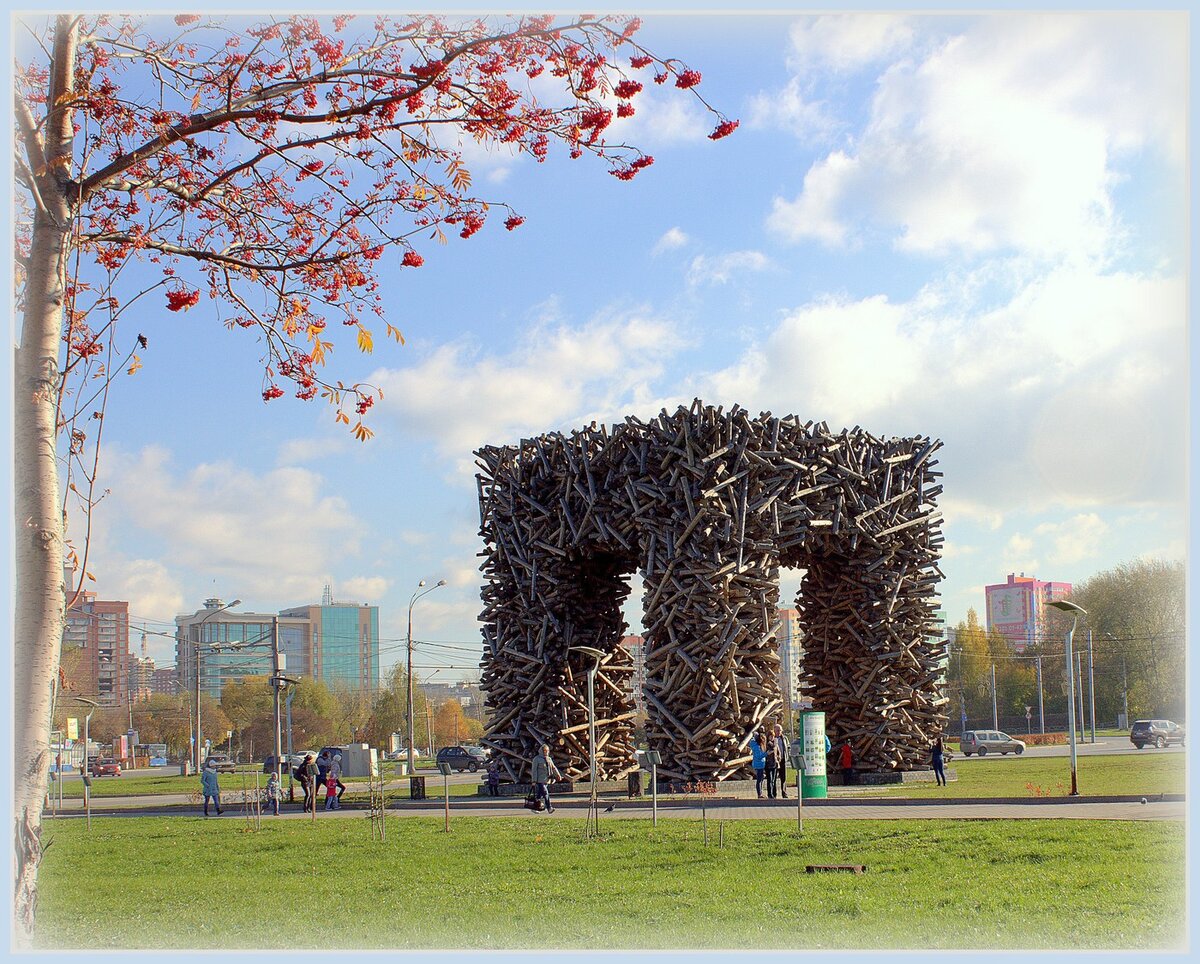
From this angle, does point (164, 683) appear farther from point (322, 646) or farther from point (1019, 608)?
point (1019, 608)

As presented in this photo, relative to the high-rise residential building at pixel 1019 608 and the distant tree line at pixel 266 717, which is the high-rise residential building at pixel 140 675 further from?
the high-rise residential building at pixel 1019 608

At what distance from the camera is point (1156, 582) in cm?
4944

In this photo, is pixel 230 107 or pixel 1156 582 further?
pixel 1156 582

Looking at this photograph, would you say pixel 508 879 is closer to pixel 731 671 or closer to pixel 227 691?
pixel 731 671

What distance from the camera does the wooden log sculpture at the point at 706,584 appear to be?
2550 cm

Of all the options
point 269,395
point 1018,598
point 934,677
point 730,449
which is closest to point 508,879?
point 269,395

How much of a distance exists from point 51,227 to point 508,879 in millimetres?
8099

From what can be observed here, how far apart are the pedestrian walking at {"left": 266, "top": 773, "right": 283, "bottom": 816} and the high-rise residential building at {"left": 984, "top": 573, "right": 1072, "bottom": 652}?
162 ft

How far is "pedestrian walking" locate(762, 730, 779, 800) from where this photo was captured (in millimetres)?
24358

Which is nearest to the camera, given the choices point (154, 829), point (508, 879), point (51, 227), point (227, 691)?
point (51, 227)

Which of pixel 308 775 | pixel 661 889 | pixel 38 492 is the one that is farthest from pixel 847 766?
pixel 38 492

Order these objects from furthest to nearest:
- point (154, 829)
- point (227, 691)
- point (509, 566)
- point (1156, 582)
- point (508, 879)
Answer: point (227, 691)
point (1156, 582)
point (509, 566)
point (154, 829)
point (508, 879)

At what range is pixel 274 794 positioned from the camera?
26.7 m

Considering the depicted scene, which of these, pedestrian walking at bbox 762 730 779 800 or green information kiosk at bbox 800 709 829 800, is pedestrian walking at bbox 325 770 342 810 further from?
green information kiosk at bbox 800 709 829 800
